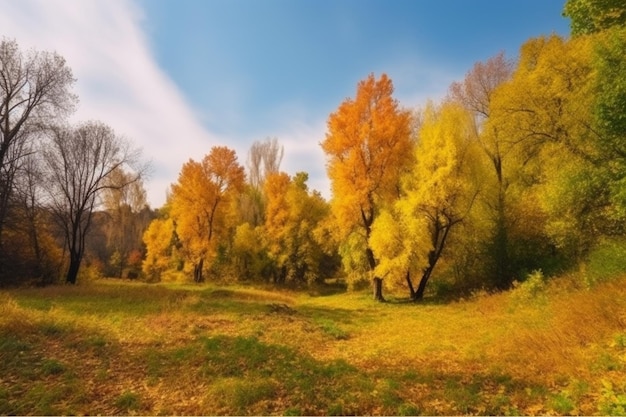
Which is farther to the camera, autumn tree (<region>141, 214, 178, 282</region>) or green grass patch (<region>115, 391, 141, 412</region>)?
autumn tree (<region>141, 214, 178, 282</region>)

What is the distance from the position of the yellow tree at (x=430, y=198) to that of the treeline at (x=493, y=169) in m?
0.07

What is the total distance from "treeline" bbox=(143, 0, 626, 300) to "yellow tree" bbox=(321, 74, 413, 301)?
7cm

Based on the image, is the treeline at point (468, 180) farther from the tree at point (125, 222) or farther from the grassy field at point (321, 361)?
the tree at point (125, 222)

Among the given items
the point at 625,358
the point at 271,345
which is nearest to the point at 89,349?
the point at 271,345

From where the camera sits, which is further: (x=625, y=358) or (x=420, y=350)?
(x=420, y=350)

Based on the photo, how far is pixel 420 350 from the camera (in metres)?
10.5

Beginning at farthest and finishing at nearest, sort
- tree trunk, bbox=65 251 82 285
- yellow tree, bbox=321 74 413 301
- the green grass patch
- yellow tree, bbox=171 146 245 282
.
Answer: yellow tree, bbox=171 146 245 282, tree trunk, bbox=65 251 82 285, yellow tree, bbox=321 74 413 301, the green grass patch

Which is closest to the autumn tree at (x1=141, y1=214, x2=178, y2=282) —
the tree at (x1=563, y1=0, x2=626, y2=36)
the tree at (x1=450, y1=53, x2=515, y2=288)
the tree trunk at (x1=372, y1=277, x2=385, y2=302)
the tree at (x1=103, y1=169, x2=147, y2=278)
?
the tree at (x1=103, y1=169, x2=147, y2=278)

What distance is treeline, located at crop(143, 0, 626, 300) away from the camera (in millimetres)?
11977

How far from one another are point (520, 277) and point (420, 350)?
1200cm

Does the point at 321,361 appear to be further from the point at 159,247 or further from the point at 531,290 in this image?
the point at 159,247

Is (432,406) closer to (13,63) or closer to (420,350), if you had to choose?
(420,350)

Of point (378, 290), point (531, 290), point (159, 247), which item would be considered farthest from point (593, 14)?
point (159, 247)

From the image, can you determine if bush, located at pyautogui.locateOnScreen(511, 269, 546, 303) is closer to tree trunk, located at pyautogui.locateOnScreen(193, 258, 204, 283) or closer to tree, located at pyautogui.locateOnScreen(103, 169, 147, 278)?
tree trunk, located at pyautogui.locateOnScreen(193, 258, 204, 283)
